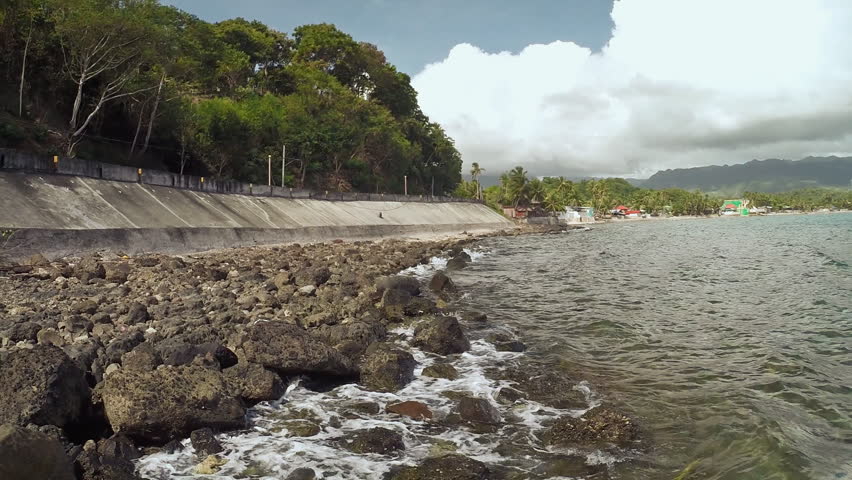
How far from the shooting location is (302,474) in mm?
5742

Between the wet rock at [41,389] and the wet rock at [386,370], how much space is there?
4190 millimetres

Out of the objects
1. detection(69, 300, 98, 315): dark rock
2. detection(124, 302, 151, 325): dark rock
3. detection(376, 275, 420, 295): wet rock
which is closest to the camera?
detection(124, 302, 151, 325): dark rock

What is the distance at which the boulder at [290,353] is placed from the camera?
8.19m

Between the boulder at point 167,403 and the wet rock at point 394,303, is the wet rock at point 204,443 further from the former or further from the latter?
the wet rock at point 394,303

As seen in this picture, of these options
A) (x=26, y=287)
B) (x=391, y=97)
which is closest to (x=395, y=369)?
(x=26, y=287)

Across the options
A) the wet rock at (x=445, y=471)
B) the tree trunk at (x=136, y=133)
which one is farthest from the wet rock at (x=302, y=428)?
the tree trunk at (x=136, y=133)

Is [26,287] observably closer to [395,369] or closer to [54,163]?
[395,369]

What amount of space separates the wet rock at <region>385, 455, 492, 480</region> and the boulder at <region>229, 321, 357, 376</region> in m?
2.96

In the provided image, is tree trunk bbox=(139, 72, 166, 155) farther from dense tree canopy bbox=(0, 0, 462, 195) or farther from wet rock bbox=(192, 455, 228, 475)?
wet rock bbox=(192, 455, 228, 475)

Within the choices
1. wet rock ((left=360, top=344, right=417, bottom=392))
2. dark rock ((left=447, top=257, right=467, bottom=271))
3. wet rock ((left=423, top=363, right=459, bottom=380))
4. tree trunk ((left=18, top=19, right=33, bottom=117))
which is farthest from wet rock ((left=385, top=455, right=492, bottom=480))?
tree trunk ((left=18, top=19, right=33, bottom=117))

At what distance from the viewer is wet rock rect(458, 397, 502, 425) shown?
7359 millimetres

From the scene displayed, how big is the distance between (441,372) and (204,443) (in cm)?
441

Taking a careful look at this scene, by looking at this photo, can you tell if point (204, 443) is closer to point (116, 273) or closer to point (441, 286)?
point (116, 273)

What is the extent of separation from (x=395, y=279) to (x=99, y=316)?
918 cm
